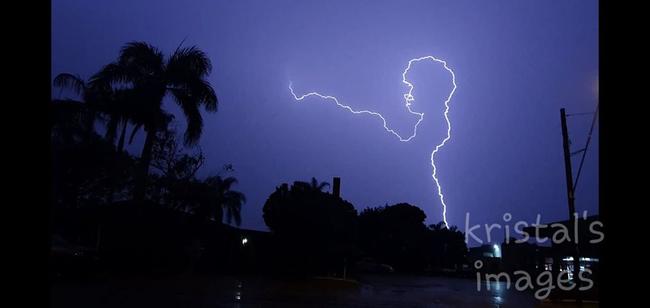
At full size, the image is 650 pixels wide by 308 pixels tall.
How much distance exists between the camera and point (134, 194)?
23.5 m

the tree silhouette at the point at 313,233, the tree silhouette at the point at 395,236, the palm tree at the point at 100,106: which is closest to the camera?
the palm tree at the point at 100,106

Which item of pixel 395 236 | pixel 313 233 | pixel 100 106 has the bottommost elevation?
pixel 313 233

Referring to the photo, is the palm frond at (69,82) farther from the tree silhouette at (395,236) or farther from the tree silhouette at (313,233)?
the tree silhouette at (395,236)

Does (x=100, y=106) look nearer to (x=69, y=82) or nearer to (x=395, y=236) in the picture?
(x=69, y=82)

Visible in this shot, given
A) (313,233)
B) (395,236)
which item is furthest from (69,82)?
(395,236)

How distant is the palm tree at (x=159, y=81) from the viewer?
23.7 m

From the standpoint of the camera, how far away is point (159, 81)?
24.2 m

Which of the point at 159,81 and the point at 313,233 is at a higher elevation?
the point at 159,81

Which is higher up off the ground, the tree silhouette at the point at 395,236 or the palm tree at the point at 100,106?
the palm tree at the point at 100,106

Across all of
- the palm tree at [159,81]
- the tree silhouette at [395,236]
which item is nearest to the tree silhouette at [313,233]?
the palm tree at [159,81]

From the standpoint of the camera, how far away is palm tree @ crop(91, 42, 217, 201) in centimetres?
2367

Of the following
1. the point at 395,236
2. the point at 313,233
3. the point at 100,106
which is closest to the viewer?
the point at 100,106

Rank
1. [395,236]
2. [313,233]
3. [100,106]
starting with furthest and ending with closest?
[395,236], [313,233], [100,106]

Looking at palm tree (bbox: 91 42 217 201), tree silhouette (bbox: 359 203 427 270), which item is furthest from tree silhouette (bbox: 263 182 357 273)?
tree silhouette (bbox: 359 203 427 270)
